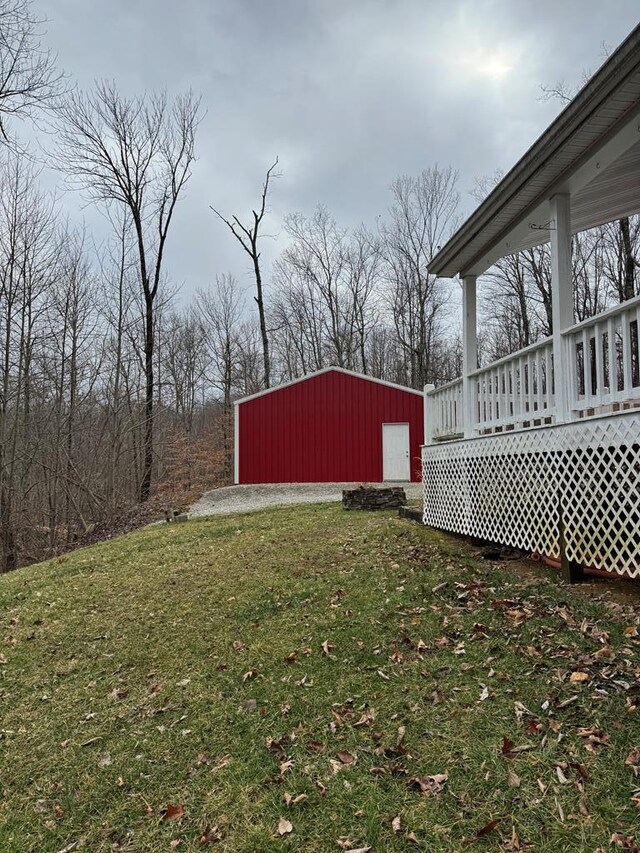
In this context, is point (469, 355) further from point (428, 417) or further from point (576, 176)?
point (576, 176)

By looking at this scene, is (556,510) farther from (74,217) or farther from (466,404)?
(74,217)

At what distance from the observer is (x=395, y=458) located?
16.4m

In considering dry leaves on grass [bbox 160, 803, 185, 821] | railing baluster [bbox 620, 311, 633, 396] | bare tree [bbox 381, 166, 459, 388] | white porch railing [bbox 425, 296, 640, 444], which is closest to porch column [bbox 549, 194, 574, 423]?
white porch railing [bbox 425, 296, 640, 444]

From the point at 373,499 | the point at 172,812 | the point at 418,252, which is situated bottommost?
the point at 172,812

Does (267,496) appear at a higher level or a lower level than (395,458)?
lower

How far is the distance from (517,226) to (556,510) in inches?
109

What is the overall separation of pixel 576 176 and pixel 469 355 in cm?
223

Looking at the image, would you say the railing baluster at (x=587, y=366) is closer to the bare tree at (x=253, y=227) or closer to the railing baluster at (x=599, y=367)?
the railing baluster at (x=599, y=367)

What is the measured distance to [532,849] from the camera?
2023 millimetres

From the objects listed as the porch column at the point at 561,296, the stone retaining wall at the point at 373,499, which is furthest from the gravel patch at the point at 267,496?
the porch column at the point at 561,296

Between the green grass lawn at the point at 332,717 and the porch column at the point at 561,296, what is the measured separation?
1.47 meters

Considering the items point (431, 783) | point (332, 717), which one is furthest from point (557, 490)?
point (431, 783)

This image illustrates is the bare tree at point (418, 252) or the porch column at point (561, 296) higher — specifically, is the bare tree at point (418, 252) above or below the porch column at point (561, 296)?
above

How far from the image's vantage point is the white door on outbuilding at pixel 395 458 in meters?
16.3
